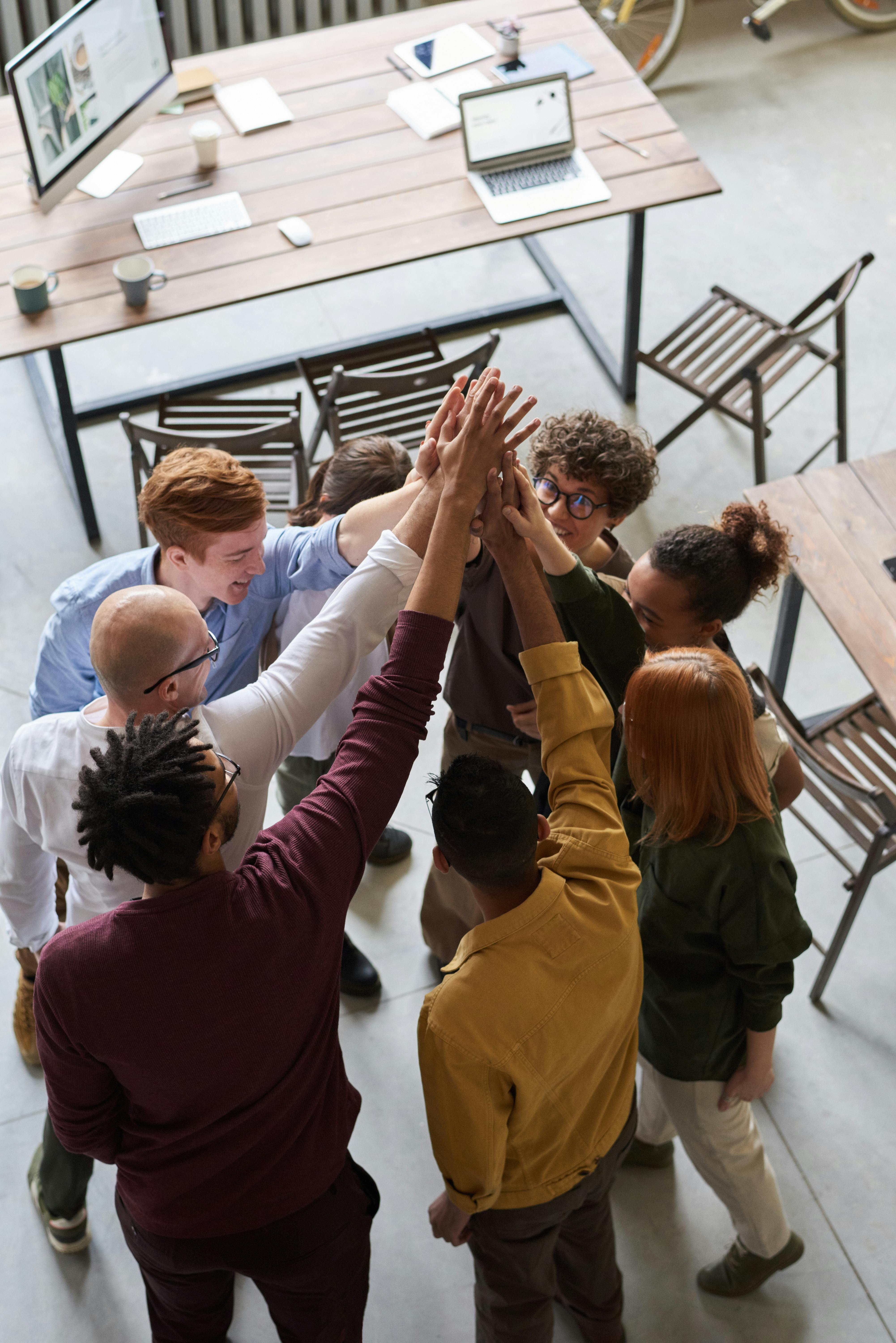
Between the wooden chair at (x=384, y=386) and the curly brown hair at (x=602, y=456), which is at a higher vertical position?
the curly brown hair at (x=602, y=456)

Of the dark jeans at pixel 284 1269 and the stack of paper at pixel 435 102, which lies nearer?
the dark jeans at pixel 284 1269

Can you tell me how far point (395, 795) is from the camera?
5.21 ft

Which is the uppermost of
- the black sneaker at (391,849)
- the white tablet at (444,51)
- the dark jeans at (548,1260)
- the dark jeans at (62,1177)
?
the white tablet at (444,51)

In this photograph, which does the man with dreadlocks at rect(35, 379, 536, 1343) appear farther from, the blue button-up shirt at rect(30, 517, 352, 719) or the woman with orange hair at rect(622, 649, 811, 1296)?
the blue button-up shirt at rect(30, 517, 352, 719)

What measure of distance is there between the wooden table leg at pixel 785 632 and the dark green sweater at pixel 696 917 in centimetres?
116

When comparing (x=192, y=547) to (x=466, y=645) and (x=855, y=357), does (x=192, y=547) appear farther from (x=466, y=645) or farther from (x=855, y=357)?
(x=855, y=357)

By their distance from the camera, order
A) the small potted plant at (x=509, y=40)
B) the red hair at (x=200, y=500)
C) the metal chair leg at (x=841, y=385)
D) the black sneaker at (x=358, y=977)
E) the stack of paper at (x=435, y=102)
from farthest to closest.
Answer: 1. the small potted plant at (x=509, y=40)
2. the stack of paper at (x=435, y=102)
3. the metal chair leg at (x=841, y=385)
4. the black sneaker at (x=358, y=977)
5. the red hair at (x=200, y=500)

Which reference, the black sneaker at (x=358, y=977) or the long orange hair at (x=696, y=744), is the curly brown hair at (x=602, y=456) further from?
the black sneaker at (x=358, y=977)

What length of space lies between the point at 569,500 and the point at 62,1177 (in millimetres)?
1751

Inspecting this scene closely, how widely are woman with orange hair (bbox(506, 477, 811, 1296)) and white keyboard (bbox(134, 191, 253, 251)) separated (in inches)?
92.0

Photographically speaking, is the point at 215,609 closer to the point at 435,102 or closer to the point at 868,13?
the point at 435,102

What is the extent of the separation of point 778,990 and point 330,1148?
779 millimetres

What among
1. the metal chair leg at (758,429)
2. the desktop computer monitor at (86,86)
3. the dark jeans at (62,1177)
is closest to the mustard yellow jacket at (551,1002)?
the dark jeans at (62,1177)

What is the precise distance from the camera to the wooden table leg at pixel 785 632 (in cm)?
303
